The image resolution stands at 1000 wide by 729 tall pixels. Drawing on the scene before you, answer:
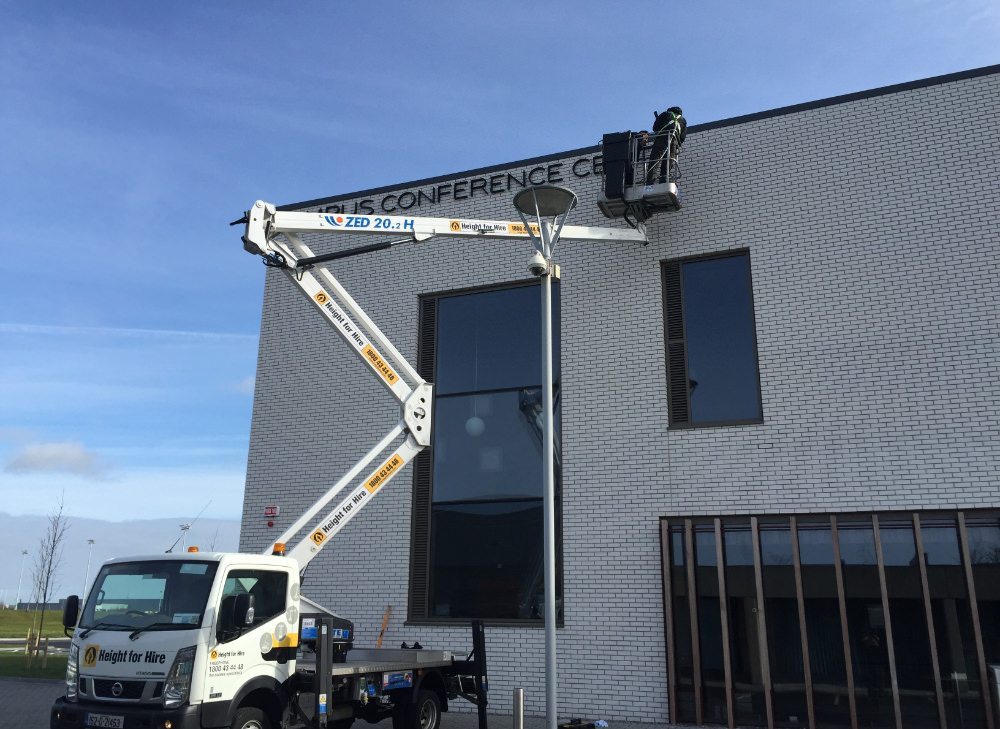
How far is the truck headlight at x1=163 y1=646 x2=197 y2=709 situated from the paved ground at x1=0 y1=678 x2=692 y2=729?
16.6ft

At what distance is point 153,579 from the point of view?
30.3 ft

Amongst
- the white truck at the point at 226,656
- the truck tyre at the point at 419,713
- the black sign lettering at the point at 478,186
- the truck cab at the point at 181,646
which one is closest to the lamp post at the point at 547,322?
the truck tyre at the point at 419,713

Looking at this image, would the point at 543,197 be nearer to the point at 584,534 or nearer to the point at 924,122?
the point at 584,534

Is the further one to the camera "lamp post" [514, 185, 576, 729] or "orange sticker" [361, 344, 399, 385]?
"orange sticker" [361, 344, 399, 385]

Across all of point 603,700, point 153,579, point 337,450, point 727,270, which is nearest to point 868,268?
point 727,270

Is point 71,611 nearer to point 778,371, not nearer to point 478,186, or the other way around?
point 778,371

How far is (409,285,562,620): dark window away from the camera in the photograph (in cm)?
1492

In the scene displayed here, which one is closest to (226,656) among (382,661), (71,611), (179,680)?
(179,680)

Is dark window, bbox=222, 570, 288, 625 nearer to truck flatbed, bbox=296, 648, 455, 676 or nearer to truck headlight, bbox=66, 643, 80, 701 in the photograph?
truck flatbed, bbox=296, 648, 455, 676

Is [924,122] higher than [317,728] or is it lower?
higher

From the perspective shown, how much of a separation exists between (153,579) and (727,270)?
10221mm

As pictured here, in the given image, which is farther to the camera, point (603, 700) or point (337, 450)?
point (337, 450)

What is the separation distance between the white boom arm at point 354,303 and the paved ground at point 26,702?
15.0 feet

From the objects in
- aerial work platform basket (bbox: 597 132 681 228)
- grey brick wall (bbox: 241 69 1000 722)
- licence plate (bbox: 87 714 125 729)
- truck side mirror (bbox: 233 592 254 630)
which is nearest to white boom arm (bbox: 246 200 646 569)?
truck side mirror (bbox: 233 592 254 630)
